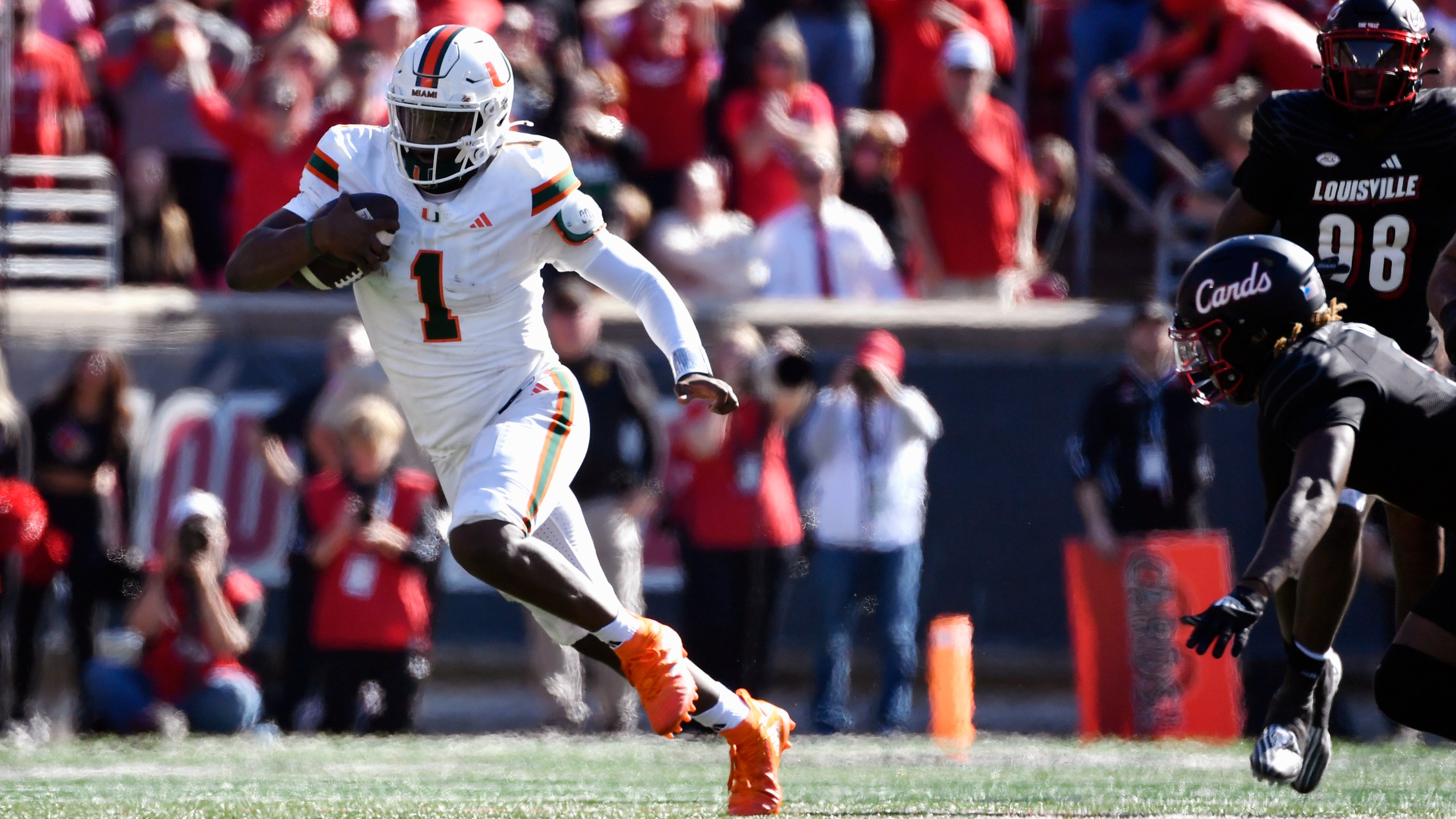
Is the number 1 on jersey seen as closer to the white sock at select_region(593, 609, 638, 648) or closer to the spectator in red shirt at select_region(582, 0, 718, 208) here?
the white sock at select_region(593, 609, 638, 648)

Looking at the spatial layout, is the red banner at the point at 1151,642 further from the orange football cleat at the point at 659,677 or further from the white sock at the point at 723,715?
the orange football cleat at the point at 659,677

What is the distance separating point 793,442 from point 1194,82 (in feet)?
9.16

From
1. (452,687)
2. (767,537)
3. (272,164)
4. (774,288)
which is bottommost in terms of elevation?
(452,687)

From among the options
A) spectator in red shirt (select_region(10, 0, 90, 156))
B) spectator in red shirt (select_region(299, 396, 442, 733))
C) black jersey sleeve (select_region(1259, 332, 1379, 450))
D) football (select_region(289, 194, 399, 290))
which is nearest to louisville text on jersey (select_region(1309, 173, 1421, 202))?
black jersey sleeve (select_region(1259, 332, 1379, 450))

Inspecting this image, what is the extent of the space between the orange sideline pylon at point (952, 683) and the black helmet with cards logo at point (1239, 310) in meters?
4.59

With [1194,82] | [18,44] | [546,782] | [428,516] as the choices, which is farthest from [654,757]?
[18,44]

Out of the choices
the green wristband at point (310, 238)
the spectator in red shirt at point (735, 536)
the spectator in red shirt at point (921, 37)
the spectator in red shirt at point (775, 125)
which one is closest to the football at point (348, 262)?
the green wristband at point (310, 238)

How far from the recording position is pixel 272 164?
34.1ft

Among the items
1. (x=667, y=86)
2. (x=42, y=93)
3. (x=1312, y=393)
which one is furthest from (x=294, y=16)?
(x=1312, y=393)

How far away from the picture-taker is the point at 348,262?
507 cm

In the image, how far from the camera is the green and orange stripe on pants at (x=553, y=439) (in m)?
5.15

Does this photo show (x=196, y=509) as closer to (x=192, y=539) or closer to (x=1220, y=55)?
(x=192, y=539)

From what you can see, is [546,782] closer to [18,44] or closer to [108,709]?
[108,709]

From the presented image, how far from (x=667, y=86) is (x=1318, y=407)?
23.5 ft
